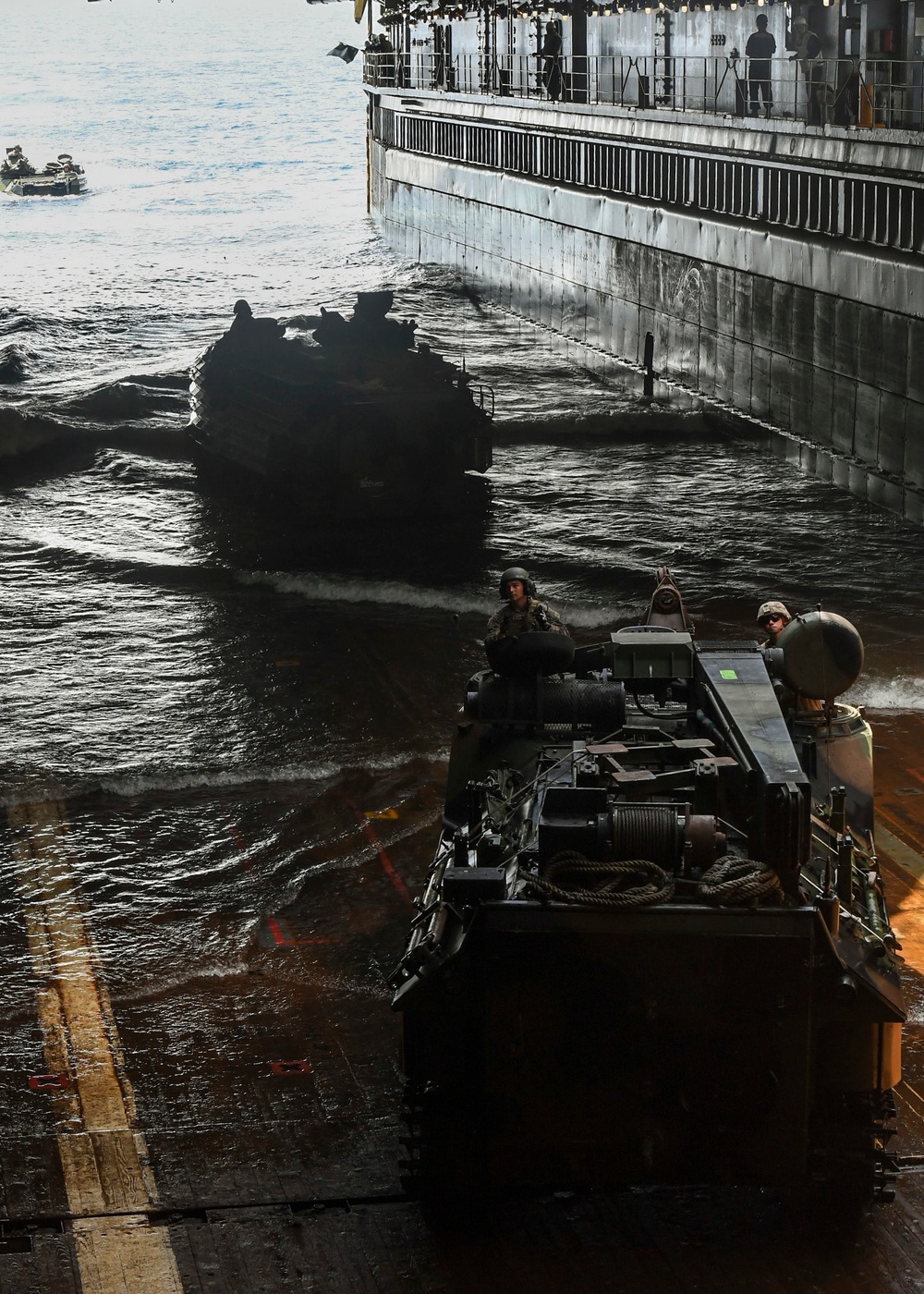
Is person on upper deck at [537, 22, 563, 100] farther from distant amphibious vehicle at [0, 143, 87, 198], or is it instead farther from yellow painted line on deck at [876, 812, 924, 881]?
distant amphibious vehicle at [0, 143, 87, 198]

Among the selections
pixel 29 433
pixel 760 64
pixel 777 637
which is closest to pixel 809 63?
pixel 760 64

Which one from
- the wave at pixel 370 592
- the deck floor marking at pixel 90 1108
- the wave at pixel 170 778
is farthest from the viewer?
the wave at pixel 370 592

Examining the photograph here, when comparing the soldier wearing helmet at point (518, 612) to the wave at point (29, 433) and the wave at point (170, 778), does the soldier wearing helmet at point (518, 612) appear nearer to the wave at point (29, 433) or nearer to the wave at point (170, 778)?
the wave at point (170, 778)

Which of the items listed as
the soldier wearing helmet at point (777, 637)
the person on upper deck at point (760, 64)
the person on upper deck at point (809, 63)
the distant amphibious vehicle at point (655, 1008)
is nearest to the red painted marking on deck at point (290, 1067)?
the distant amphibious vehicle at point (655, 1008)

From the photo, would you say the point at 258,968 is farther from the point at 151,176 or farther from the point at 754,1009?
the point at 151,176

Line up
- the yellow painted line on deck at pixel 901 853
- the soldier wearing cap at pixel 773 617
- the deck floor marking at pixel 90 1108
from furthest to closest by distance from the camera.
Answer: the yellow painted line on deck at pixel 901 853 < the soldier wearing cap at pixel 773 617 < the deck floor marking at pixel 90 1108

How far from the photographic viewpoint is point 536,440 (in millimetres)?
36844

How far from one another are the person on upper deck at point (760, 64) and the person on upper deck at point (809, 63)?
1054 millimetres

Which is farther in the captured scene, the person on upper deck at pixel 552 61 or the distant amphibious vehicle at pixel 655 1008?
the person on upper deck at pixel 552 61

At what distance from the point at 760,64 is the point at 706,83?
191 cm

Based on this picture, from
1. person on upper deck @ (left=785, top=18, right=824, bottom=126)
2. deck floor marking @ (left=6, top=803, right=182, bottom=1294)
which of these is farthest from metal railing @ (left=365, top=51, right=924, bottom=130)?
deck floor marking @ (left=6, top=803, right=182, bottom=1294)

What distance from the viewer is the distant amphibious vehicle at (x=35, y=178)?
97.9 meters

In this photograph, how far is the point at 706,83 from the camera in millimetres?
35188

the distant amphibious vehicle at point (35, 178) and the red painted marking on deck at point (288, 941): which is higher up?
the distant amphibious vehicle at point (35, 178)
